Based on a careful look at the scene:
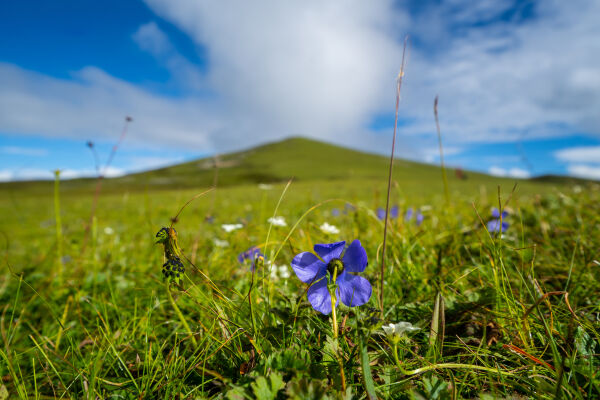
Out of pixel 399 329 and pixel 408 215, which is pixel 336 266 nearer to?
pixel 399 329

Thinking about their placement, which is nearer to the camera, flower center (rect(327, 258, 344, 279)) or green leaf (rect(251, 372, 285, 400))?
green leaf (rect(251, 372, 285, 400))

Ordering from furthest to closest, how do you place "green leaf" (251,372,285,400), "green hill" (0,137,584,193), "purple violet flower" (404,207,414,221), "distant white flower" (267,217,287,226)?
"green hill" (0,137,584,193) → "purple violet flower" (404,207,414,221) → "distant white flower" (267,217,287,226) → "green leaf" (251,372,285,400)

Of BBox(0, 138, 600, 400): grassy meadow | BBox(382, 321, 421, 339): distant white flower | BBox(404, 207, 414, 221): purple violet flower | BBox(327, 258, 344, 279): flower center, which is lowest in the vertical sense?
BBox(0, 138, 600, 400): grassy meadow

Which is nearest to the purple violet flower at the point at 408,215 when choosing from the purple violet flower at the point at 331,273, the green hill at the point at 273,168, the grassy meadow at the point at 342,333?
the grassy meadow at the point at 342,333

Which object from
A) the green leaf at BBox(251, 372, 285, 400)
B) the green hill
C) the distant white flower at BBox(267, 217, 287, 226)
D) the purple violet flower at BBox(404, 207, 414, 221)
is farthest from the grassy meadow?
the green hill

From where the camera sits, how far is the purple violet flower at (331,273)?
1.14 meters

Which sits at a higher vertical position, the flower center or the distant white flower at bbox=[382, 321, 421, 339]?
the flower center

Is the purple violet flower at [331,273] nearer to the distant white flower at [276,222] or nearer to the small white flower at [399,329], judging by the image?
the small white flower at [399,329]

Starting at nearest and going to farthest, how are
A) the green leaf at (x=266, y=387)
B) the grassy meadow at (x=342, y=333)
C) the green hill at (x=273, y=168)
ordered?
the green leaf at (x=266, y=387), the grassy meadow at (x=342, y=333), the green hill at (x=273, y=168)

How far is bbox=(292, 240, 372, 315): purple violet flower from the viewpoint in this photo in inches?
45.1

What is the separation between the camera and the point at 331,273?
120 cm

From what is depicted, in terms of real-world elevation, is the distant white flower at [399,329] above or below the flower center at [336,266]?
below

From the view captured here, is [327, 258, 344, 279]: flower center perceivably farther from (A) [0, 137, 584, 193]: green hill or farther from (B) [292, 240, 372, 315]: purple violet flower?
(A) [0, 137, 584, 193]: green hill

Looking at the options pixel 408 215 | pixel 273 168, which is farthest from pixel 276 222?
pixel 273 168
